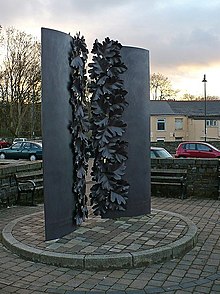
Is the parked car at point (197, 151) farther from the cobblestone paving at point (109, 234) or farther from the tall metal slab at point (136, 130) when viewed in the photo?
the cobblestone paving at point (109, 234)

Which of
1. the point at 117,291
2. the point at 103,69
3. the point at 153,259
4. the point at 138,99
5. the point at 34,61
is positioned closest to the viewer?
the point at 117,291

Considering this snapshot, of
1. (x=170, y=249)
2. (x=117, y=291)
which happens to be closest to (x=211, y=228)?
(x=170, y=249)

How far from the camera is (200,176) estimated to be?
1208 centimetres

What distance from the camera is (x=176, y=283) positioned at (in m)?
5.16

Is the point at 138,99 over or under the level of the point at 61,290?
over

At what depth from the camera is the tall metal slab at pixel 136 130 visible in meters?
8.13

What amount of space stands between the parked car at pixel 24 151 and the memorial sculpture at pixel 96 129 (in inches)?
819

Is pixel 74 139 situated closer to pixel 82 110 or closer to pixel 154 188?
pixel 82 110

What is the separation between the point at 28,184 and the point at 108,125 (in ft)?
13.1

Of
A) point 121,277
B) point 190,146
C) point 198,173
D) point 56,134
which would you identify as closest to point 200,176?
point 198,173

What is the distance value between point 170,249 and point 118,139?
258cm

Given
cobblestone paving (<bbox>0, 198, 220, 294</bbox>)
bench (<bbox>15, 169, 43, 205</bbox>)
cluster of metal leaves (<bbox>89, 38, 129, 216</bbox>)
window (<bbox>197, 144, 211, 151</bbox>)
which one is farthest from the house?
cobblestone paving (<bbox>0, 198, 220, 294</bbox>)

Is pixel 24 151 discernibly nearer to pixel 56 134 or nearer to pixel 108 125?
pixel 108 125

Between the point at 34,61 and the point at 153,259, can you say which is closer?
the point at 153,259
